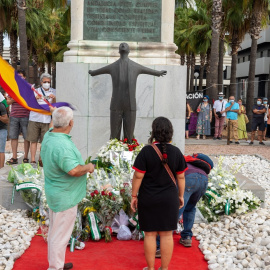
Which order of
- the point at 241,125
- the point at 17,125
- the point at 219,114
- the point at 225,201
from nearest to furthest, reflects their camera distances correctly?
the point at 225,201 → the point at 17,125 → the point at 241,125 → the point at 219,114

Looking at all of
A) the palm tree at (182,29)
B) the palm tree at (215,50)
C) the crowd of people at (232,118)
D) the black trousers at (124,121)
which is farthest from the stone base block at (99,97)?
the palm tree at (182,29)

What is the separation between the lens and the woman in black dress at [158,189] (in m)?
4.14

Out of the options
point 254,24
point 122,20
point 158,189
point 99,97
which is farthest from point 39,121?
point 254,24

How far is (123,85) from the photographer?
735 centimetres

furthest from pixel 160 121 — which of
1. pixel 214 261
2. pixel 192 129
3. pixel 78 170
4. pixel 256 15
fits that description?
pixel 256 15

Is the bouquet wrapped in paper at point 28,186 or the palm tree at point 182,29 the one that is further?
the palm tree at point 182,29

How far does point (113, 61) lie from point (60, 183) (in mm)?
5323

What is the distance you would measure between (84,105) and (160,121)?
16.1 ft

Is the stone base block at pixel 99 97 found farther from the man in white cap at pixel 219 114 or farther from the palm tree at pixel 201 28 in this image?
the palm tree at pixel 201 28

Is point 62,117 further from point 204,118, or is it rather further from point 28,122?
point 204,118

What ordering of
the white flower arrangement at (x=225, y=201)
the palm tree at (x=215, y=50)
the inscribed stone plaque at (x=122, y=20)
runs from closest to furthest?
the white flower arrangement at (x=225, y=201)
the inscribed stone plaque at (x=122, y=20)
the palm tree at (x=215, y=50)

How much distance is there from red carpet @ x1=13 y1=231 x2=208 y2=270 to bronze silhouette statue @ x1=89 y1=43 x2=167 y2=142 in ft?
8.26

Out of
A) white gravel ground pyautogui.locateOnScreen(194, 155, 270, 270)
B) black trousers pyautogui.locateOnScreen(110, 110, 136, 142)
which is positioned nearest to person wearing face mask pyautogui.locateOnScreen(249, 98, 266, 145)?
black trousers pyautogui.locateOnScreen(110, 110, 136, 142)

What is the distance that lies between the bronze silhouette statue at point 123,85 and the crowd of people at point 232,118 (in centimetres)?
1004
